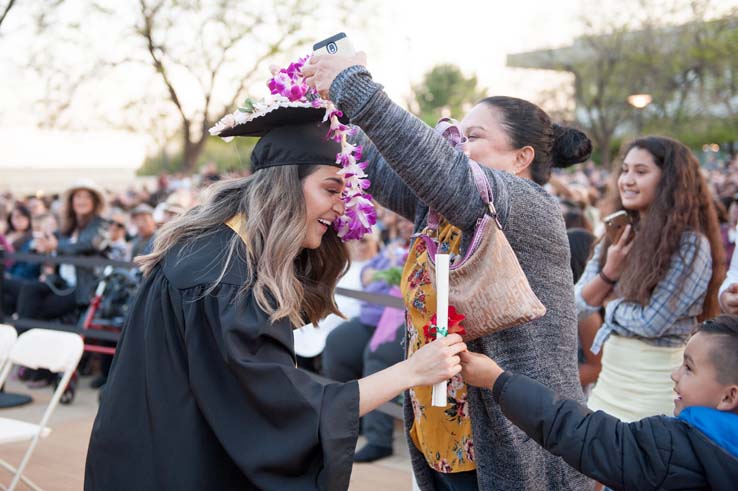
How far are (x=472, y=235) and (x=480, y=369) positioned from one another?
38 centimetres

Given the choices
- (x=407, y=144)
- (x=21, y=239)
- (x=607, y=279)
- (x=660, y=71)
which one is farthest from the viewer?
(x=660, y=71)

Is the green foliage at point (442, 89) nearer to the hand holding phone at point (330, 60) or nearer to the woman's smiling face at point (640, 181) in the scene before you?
Result: the woman's smiling face at point (640, 181)

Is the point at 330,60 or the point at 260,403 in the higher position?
the point at 330,60

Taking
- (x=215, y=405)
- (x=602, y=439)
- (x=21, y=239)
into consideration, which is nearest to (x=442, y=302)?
(x=602, y=439)

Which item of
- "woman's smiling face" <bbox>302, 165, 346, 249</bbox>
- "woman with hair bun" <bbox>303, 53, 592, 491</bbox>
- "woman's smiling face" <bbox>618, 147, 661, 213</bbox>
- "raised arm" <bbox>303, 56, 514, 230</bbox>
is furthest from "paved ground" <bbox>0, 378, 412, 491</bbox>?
"raised arm" <bbox>303, 56, 514, 230</bbox>

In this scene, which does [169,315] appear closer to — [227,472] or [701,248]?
[227,472]

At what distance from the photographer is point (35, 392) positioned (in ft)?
24.2

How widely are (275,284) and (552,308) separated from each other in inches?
34.2

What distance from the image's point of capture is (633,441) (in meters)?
2.04

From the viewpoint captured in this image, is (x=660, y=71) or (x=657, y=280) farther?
(x=660, y=71)

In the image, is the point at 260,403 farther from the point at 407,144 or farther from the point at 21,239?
the point at 21,239

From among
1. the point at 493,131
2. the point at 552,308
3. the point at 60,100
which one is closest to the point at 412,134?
the point at 493,131

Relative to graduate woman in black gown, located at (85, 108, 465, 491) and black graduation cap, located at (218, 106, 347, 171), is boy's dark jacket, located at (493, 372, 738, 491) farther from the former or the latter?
black graduation cap, located at (218, 106, 347, 171)

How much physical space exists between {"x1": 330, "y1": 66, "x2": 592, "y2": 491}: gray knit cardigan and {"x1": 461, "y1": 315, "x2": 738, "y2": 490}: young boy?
0.62 ft
